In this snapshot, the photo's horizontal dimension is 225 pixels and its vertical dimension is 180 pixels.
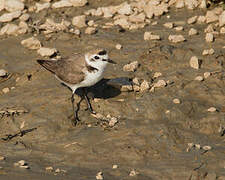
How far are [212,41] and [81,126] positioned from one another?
3.99 m

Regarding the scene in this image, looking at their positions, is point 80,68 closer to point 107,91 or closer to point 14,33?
point 107,91

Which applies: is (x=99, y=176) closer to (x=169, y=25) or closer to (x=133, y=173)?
(x=133, y=173)

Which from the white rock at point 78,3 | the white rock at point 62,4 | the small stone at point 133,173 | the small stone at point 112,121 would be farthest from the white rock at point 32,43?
the small stone at point 133,173

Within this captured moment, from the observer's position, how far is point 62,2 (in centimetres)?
1280

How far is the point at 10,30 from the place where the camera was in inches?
468

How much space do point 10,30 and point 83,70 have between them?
3406mm

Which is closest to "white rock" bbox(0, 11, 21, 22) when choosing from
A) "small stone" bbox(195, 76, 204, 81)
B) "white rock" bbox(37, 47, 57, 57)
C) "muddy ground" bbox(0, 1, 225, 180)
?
"muddy ground" bbox(0, 1, 225, 180)

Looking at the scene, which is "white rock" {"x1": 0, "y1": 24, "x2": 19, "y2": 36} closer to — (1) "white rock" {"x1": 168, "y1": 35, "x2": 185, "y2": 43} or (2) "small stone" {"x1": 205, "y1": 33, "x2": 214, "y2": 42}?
(1) "white rock" {"x1": 168, "y1": 35, "x2": 185, "y2": 43}

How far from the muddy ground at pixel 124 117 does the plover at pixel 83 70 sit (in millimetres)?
365

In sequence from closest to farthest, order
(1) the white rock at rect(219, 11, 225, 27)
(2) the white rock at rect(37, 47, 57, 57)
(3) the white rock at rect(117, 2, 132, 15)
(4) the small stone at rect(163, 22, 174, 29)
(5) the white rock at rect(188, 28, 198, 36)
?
(2) the white rock at rect(37, 47, 57, 57) → (5) the white rock at rect(188, 28, 198, 36) → (1) the white rock at rect(219, 11, 225, 27) → (4) the small stone at rect(163, 22, 174, 29) → (3) the white rock at rect(117, 2, 132, 15)

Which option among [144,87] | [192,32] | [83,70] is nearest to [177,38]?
[192,32]

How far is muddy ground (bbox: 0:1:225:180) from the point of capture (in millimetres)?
7492

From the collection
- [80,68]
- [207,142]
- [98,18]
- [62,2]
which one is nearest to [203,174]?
[207,142]

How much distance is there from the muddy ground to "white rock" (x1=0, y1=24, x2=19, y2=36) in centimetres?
19
